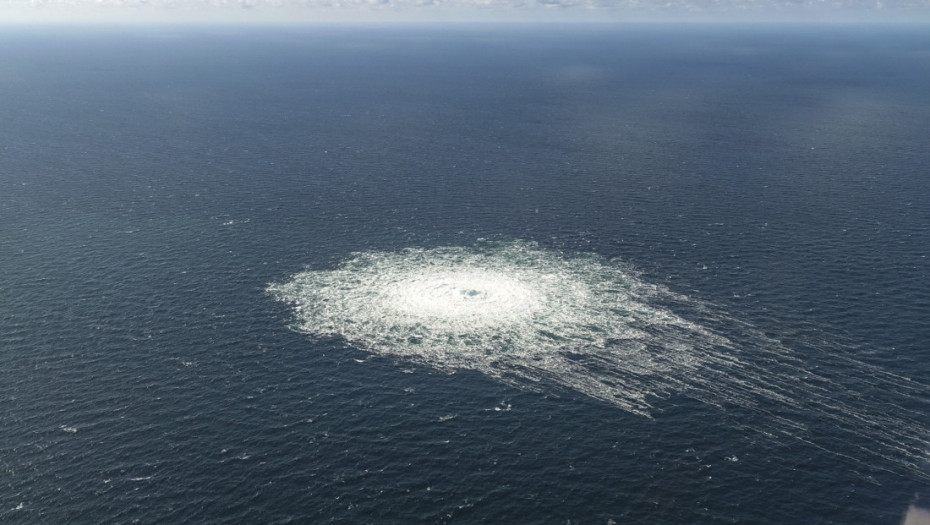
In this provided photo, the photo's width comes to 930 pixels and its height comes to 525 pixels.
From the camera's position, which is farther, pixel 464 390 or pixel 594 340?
pixel 594 340

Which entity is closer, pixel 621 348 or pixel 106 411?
pixel 106 411

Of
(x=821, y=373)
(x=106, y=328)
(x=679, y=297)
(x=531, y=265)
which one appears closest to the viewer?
(x=821, y=373)

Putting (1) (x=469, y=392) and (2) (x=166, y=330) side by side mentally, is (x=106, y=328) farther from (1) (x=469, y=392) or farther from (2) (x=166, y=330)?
(1) (x=469, y=392)

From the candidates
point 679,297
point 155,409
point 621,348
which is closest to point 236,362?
point 155,409

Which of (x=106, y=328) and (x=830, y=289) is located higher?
(x=830, y=289)

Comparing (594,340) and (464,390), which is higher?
(594,340)

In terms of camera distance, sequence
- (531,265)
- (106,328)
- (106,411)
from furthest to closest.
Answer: (531,265), (106,328), (106,411)

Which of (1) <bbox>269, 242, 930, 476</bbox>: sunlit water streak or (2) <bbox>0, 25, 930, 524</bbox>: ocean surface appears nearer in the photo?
(2) <bbox>0, 25, 930, 524</bbox>: ocean surface

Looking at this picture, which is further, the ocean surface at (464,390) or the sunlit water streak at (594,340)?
the sunlit water streak at (594,340)
